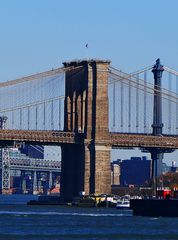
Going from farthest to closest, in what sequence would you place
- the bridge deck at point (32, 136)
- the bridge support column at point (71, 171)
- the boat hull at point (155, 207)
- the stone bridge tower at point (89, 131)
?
the bridge support column at point (71, 171)
the stone bridge tower at point (89, 131)
the bridge deck at point (32, 136)
the boat hull at point (155, 207)

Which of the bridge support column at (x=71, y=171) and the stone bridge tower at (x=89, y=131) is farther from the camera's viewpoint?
the bridge support column at (x=71, y=171)

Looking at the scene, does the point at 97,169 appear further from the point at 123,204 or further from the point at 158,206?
the point at 158,206

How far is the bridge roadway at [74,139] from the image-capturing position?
147 metres

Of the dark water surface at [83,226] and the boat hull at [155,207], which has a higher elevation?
the boat hull at [155,207]

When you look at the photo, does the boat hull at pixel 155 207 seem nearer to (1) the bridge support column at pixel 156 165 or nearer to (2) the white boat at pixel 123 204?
(2) the white boat at pixel 123 204

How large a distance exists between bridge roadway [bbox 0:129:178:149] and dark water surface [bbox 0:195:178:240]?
22399mm

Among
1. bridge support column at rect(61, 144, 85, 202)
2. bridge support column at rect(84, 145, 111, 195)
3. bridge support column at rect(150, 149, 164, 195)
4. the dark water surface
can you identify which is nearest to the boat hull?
the dark water surface

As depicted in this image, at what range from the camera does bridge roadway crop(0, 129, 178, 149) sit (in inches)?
5778

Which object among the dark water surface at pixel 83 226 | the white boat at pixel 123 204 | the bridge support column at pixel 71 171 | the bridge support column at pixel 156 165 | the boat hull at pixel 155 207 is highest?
the bridge support column at pixel 156 165

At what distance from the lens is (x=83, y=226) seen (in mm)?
99750

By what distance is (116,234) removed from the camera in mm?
90812

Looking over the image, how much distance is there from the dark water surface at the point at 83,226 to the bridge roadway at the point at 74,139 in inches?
882

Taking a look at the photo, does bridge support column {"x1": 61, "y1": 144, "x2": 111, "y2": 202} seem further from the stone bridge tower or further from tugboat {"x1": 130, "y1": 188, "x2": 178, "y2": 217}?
tugboat {"x1": 130, "y1": 188, "x2": 178, "y2": 217}

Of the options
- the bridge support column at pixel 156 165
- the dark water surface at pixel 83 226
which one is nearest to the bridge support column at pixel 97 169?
the bridge support column at pixel 156 165
